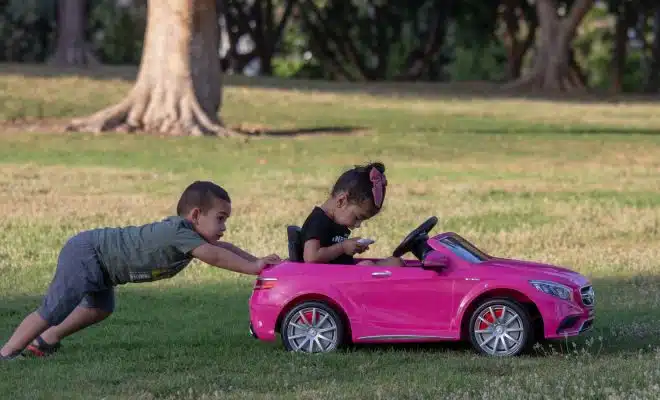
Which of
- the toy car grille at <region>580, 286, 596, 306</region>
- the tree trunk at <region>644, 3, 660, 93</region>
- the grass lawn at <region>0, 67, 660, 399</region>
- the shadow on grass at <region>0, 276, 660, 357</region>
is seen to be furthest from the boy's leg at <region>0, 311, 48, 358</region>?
the tree trunk at <region>644, 3, 660, 93</region>

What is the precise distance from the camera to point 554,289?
9375 millimetres

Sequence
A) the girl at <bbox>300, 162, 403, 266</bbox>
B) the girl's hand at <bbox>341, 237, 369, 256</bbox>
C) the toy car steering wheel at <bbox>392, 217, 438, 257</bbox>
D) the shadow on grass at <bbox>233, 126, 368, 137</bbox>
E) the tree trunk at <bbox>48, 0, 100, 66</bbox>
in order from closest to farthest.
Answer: the girl's hand at <bbox>341, 237, 369, 256</bbox>, the girl at <bbox>300, 162, 403, 266</bbox>, the toy car steering wheel at <bbox>392, 217, 438, 257</bbox>, the shadow on grass at <bbox>233, 126, 368, 137</bbox>, the tree trunk at <bbox>48, 0, 100, 66</bbox>

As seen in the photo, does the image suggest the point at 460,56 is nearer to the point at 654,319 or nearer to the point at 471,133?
the point at 471,133

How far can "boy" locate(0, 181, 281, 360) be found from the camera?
29.1ft

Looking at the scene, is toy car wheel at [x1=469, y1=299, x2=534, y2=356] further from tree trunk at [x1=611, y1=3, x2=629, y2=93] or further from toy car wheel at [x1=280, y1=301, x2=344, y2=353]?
tree trunk at [x1=611, y1=3, x2=629, y2=93]

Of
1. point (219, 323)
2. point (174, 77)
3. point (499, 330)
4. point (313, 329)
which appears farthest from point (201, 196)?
point (174, 77)

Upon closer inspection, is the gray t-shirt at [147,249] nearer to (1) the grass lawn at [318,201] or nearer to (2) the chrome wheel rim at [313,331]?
(1) the grass lawn at [318,201]

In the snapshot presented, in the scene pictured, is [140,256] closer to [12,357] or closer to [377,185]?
[12,357]

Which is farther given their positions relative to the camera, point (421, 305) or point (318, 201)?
point (318, 201)

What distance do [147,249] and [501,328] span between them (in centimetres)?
222

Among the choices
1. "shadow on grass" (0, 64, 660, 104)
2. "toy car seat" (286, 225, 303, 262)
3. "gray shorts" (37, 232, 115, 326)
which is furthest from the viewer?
"shadow on grass" (0, 64, 660, 104)

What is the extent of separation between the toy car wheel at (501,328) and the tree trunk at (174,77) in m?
18.6

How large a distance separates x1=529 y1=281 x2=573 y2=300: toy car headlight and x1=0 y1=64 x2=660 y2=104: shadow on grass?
96.2ft

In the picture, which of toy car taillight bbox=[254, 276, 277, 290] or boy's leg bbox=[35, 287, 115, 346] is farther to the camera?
toy car taillight bbox=[254, 276, 277, 290]
